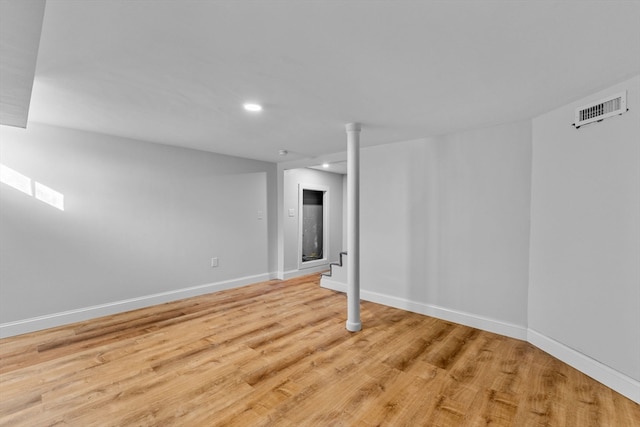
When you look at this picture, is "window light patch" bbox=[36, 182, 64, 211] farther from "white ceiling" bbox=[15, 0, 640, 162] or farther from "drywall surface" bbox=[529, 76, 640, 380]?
"drywall surface" bbox=[529, 76, 640, 380]

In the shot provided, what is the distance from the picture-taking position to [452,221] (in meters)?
3.44

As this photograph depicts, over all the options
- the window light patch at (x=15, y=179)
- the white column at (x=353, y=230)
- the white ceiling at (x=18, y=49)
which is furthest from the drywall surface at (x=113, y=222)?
the white column at (x=353, y=230)

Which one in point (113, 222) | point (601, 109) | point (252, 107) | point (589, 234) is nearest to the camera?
point (601, 109)

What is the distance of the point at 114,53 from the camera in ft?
5.59

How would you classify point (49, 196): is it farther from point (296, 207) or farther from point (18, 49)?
point (296, 207)

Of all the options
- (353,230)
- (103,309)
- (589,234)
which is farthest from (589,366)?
(103,309)

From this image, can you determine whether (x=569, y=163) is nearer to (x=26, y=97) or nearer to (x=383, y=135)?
(x=383, y=135)

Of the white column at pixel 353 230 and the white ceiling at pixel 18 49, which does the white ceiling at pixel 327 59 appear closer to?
the white ceiling at pixel 18 49

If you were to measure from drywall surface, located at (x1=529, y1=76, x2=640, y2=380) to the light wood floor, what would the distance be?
37 cm

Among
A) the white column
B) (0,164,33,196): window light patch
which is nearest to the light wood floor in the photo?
the white column

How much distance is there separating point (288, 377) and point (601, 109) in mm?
3256

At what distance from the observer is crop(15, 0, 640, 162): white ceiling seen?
1.35 metres

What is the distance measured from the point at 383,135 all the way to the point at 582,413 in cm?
301

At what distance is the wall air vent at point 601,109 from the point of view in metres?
2.09
